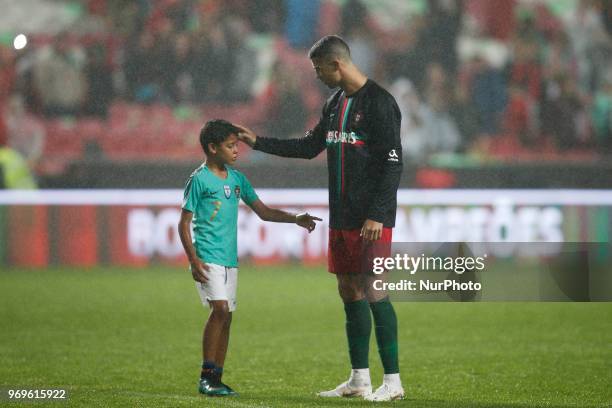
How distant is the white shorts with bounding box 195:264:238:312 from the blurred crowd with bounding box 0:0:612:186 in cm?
903

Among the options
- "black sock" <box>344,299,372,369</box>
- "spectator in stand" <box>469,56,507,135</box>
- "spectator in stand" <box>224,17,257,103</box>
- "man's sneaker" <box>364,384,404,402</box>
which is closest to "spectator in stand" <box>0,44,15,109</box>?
"spectator in stand" <box>224,17,257,103</box>

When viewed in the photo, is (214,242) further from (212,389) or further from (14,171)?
(14,171)

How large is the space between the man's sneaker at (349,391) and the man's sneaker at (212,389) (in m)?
0.47

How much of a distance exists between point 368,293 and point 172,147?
9.91 meters

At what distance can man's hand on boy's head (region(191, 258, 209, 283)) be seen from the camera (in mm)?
5500

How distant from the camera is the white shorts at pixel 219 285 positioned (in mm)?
5551

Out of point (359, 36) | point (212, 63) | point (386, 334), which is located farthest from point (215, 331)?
point (359, 36)

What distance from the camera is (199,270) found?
5512mm

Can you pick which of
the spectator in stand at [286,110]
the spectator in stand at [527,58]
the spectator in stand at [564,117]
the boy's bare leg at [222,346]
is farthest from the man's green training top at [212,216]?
the spectator in stand at [527,58]

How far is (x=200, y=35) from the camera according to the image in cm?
1570

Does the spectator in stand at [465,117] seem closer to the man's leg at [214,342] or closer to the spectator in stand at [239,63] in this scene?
the spectator in stand at [239,63]

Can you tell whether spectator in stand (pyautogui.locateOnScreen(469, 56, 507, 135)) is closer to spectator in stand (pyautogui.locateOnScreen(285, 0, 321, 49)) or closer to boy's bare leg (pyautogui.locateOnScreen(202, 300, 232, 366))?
spectator in stand (pyautogui.locateOnScreen(285, 0, 321, 49))

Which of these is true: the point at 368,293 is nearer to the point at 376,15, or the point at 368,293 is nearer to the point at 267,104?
the point at 267,104

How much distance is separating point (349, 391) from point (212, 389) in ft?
2.13
